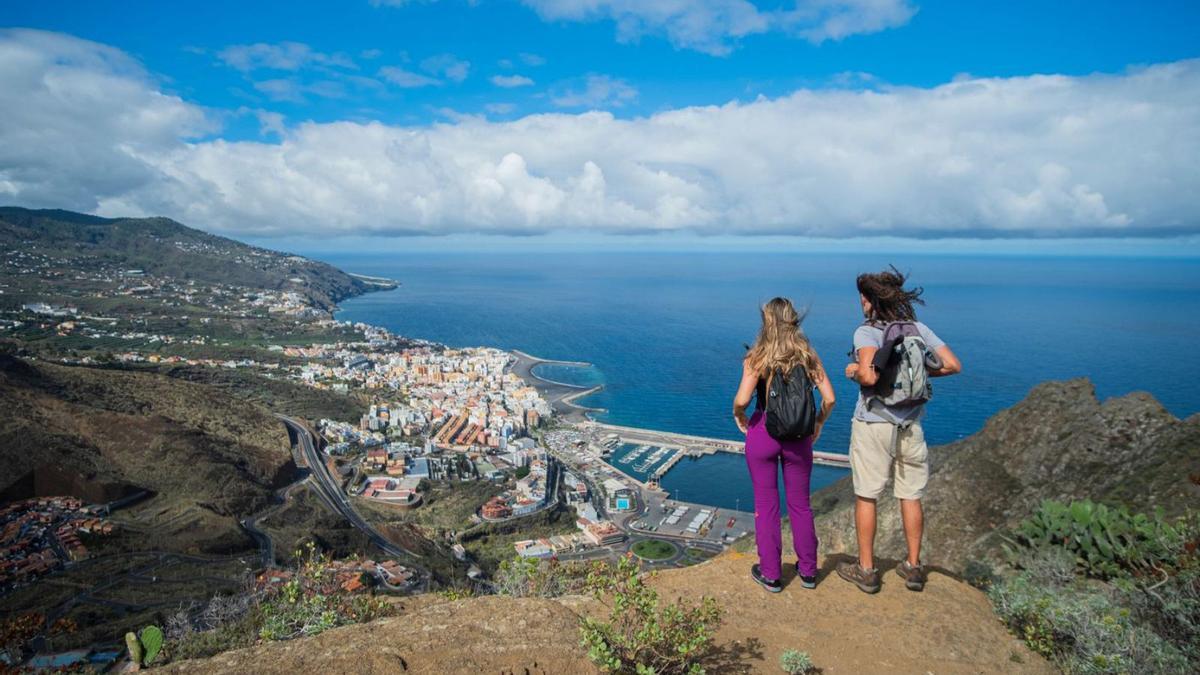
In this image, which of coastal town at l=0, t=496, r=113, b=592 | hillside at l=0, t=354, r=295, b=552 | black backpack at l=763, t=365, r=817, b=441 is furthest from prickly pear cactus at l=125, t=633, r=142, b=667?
hillside at l=0, t=354, r=295, b=552

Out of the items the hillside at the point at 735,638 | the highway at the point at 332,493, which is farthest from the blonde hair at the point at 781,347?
the highway at the point at 332,493

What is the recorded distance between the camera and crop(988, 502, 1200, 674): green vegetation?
10.6ft

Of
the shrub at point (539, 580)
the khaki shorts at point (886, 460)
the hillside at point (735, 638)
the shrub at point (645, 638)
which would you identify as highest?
the khaki shorts at point (886, 460)

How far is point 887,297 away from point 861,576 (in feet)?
5.98

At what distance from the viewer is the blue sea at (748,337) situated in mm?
41281

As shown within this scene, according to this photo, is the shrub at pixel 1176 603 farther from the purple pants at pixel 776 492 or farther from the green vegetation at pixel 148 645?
the green vegetation at pixel 148 645

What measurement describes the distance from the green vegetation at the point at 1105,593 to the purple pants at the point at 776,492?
1315 millimetres

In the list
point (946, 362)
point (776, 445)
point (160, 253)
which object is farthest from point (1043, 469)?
point (160, 253)

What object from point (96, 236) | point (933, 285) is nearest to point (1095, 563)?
point (933, 285)

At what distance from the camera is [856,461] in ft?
13.0

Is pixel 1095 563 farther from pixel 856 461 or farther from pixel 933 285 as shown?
pixel 933 285

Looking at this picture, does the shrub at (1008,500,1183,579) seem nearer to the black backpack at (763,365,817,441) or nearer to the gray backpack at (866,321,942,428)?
the gray backpack at (866,321,942,428)

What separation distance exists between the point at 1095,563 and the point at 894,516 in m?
4.87

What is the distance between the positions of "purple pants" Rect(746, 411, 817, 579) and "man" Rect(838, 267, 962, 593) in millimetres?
329
